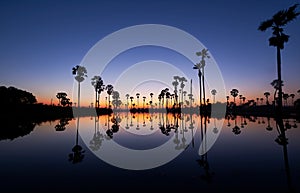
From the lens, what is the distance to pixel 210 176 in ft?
24.3

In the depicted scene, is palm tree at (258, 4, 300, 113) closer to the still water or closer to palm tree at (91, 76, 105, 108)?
the still water

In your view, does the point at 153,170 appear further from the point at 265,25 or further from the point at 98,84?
the point at 98,84

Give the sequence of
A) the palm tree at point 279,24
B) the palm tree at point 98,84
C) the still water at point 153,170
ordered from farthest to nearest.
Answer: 1. the palm tree at point 98,84
2. the palm tree at point 279,24
3. the still water at point 153,170

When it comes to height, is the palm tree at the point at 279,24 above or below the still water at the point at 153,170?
above

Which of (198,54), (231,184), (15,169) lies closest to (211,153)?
(231,184)

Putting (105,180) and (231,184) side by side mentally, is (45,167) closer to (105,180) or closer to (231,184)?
(105,180)

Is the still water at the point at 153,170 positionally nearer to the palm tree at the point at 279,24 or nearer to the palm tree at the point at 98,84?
the palm tree at the point at 279,24

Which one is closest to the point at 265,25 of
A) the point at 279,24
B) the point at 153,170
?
the point at 279,24

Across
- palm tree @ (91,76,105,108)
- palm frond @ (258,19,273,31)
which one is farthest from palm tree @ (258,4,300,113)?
palm tree @ (91,76,105,108)

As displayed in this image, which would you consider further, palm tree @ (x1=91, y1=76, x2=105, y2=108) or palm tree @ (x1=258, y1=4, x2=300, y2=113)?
palm tree @ (x1=91, y1=76, x2=105, y2=108)

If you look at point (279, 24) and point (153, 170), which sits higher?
point (279, 24)

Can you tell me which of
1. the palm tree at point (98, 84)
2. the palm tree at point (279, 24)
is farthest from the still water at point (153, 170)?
the palm tree at point (98, 84)

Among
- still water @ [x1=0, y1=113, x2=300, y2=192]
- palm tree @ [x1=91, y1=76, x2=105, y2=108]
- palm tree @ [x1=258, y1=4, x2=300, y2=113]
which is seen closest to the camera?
still water @ [x1=0, y1=113, x2=300, y2=192]

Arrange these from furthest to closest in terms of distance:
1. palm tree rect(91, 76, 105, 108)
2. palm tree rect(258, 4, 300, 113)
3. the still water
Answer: palm tree rect(91, 76, 105, 108)
palm tree rect(258, 4, 300, 113)
the still water
